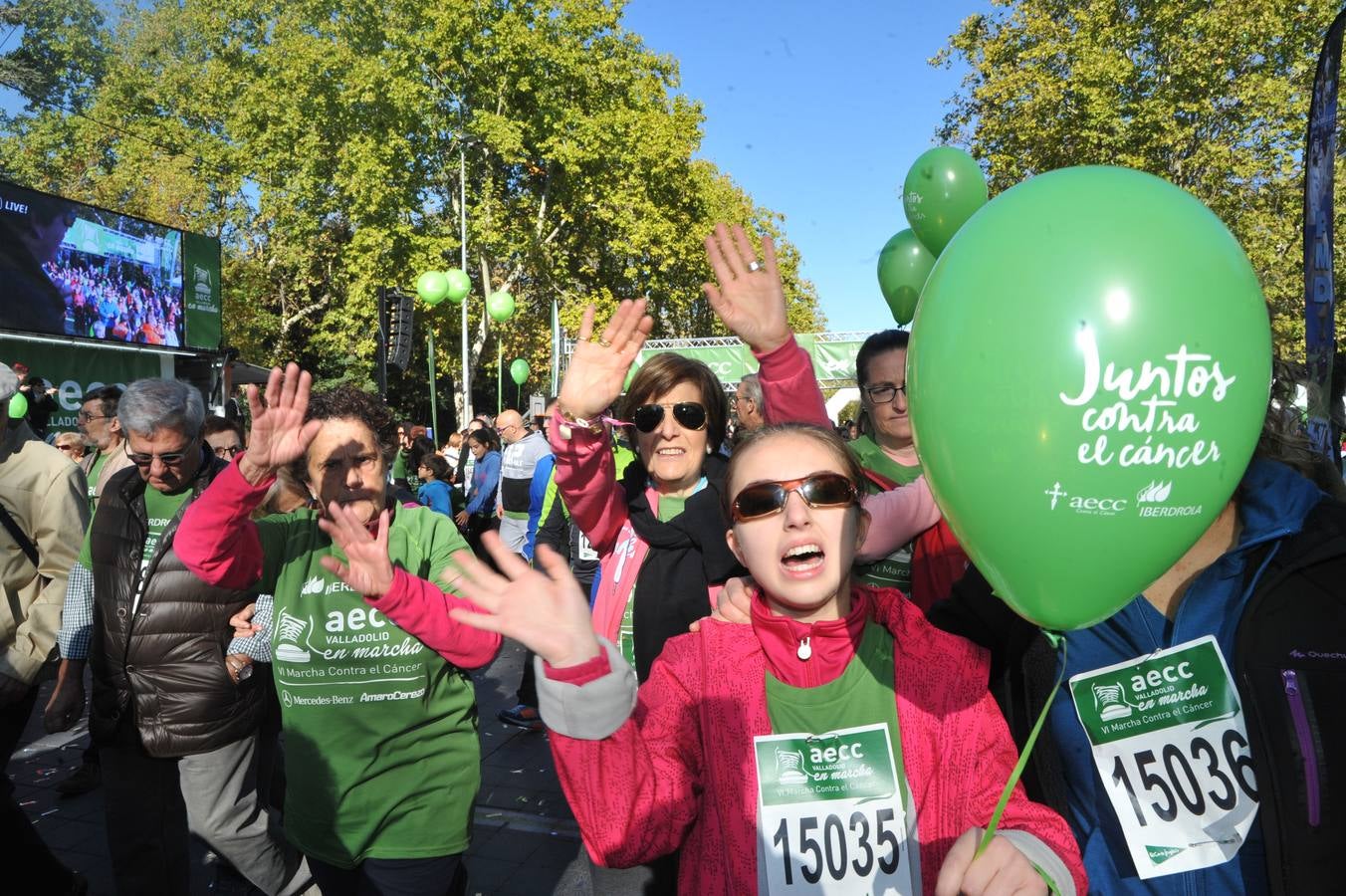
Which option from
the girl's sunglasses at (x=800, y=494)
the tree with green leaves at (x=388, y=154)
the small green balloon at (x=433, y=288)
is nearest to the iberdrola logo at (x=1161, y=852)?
the girl's sunglasses at (x=800, y=494)

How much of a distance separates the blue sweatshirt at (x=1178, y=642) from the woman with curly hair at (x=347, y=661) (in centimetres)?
147

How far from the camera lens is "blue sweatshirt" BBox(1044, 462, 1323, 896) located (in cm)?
159

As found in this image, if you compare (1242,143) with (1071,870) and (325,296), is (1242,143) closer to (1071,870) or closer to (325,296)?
(1071,870)

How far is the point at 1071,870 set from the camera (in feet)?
4.77

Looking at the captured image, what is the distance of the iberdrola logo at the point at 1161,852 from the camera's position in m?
1.62

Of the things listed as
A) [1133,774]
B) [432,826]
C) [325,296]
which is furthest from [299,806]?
[325,296]

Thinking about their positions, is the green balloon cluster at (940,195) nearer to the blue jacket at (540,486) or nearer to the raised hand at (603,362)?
the raised hand at (603,362)

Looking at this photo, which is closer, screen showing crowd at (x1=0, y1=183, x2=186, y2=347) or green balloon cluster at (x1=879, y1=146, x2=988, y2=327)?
green balloon cluster at (x1=879, y1=146, x2=988, y2=327)

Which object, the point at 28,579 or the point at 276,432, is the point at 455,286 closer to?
the point at 28,579

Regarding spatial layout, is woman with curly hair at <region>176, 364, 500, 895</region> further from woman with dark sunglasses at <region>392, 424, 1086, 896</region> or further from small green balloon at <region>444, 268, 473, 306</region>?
small green balloon at <region>444, 268, 473, 306</region>

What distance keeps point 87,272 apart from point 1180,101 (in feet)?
72.4

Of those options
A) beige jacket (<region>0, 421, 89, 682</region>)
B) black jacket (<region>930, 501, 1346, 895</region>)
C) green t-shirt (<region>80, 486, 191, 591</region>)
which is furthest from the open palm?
black jacket (<region>930, 501, 1346, 895</region>)

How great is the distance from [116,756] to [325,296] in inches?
1176

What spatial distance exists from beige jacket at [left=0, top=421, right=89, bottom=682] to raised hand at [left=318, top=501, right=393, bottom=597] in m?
1.85
